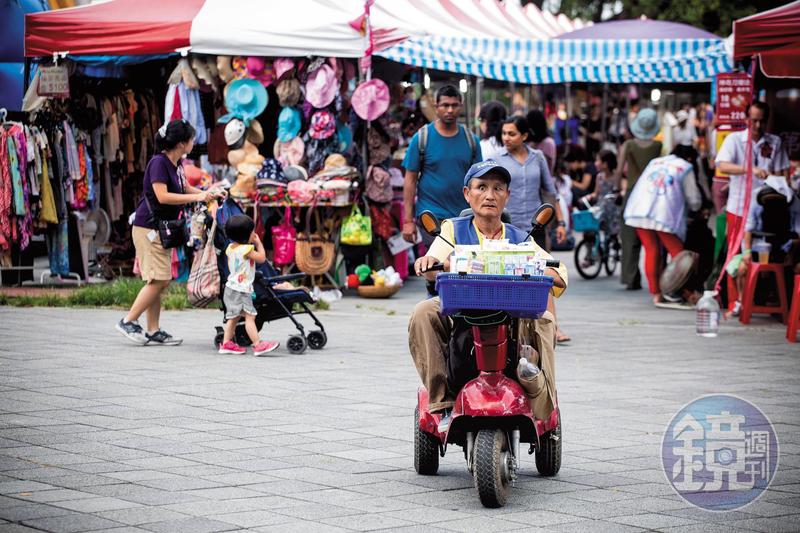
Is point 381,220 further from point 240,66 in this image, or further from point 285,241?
point 240,66

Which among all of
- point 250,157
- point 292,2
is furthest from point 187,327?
point 292,2

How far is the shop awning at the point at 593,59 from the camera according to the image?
16.9 meters

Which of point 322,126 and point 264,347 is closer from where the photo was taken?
point 264,347

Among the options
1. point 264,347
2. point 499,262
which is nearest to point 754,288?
point 264,347

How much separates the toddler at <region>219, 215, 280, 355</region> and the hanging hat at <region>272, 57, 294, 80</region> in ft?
16.3

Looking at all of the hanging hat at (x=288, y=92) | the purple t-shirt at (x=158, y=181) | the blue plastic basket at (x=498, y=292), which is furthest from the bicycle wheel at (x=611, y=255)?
the blue plastic basket at (x=498, y=292)

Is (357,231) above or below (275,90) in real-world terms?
below

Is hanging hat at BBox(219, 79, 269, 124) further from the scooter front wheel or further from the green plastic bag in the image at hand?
the scooter front wheel

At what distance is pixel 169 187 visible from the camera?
10.1 metres

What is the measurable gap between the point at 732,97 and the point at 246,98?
5.54 metres

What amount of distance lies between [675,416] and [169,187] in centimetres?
461

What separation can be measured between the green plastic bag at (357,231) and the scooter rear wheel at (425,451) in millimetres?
8541

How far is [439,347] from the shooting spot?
224 inches

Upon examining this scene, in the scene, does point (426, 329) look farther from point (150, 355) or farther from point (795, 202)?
point (795, 202)
